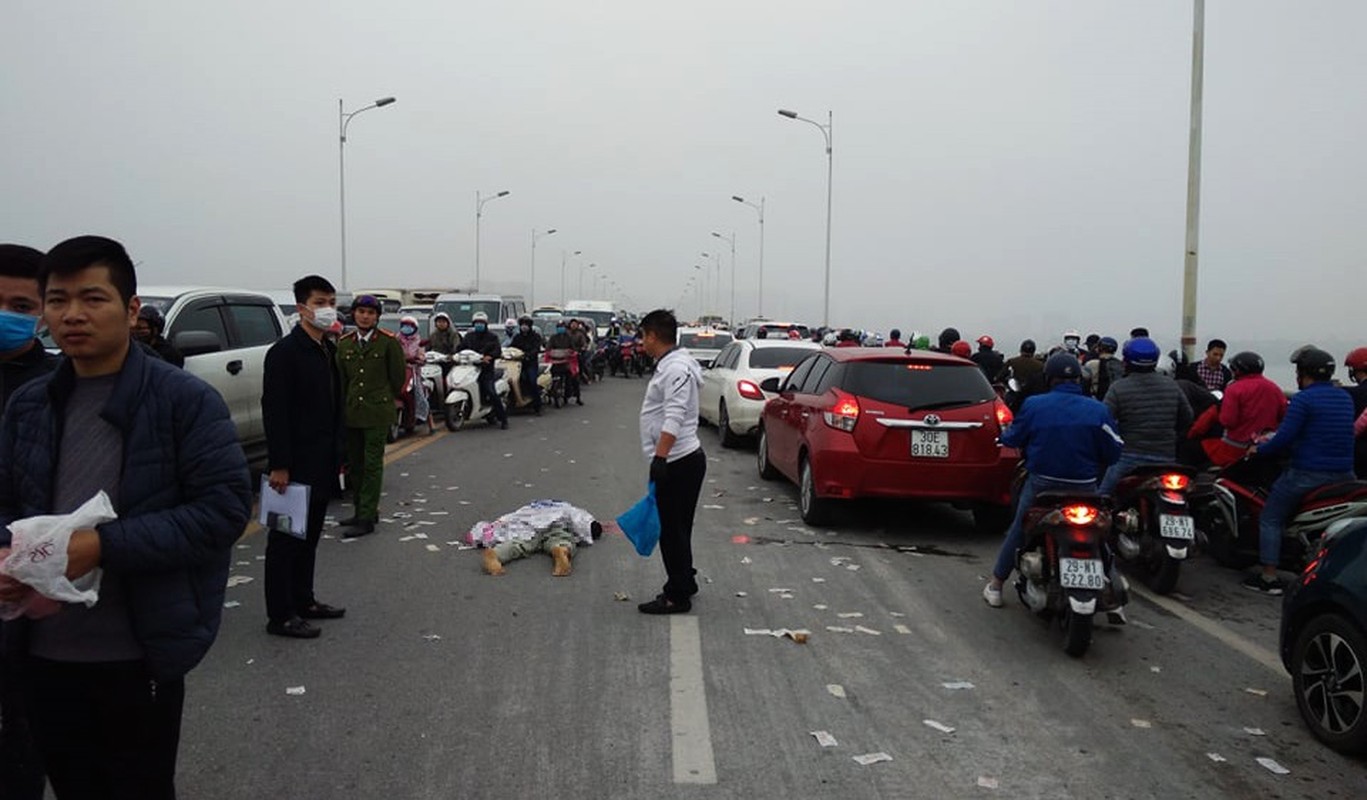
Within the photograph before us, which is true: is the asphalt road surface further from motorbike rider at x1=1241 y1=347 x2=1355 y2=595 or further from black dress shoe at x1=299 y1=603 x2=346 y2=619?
motorbike rider at x1=1241 y1=347 x2=1355 y2=595

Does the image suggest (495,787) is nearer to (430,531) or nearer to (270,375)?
(270,375)

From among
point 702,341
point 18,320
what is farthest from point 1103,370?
point 702,341

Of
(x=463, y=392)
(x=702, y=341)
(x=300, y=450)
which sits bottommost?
(x=463, y=392)

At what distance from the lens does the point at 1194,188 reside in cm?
1573

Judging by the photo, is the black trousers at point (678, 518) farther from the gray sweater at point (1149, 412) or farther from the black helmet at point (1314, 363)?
the black helmet at point (1314, 363)

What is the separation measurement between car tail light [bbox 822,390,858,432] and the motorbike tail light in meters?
2.90

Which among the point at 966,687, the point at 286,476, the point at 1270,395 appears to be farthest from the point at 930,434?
the point at 286,476

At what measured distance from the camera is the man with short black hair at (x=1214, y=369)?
40.3ft

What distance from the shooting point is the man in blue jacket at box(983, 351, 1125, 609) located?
6.38 m

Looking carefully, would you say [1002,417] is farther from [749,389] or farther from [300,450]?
[749,389]

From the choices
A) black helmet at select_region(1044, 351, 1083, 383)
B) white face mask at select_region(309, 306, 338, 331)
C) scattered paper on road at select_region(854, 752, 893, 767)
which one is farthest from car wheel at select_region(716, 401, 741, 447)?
scattered paper on road at select_region(854, 752, 893, 767)

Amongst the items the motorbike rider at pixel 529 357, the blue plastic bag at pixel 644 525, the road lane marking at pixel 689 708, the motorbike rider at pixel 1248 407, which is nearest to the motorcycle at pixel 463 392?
the motorbike rider at pixel 529 357

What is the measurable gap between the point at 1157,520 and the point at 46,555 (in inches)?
269

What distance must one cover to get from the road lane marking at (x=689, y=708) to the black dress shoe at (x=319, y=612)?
205 centimetres
